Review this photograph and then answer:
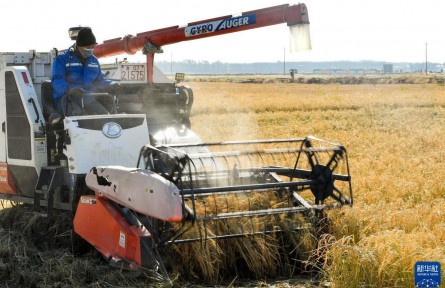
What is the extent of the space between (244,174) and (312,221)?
41.6 inches

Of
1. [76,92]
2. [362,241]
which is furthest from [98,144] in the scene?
[362,241]

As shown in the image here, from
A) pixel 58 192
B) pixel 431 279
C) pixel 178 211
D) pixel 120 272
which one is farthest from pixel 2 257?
pixel 431 279

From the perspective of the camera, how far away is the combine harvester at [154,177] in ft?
19.6

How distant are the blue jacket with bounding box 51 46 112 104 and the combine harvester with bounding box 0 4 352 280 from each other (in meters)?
0.26

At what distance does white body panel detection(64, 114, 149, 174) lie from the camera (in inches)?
274

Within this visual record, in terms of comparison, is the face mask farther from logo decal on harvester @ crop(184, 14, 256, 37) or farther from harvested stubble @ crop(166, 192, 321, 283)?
harvested stubble @ crop(166, 192, 321, 283)

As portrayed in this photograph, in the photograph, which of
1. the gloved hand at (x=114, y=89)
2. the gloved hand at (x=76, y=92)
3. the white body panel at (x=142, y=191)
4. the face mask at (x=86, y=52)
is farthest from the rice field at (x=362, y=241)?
the face mask at (x=86, y=52)

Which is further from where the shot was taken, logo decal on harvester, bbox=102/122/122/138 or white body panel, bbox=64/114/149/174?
logo decal on harvester, bbox=102/122/122/138

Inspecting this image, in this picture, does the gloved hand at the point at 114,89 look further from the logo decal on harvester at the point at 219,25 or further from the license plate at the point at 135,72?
the license plate at the point at 135,72

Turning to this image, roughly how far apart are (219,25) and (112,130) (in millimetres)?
1813

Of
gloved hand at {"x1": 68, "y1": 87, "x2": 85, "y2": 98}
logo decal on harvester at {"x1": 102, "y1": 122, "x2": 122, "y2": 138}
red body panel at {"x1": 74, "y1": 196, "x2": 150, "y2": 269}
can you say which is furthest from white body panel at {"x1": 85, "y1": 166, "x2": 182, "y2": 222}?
gloved hand at {"x1": 68, "y1": 87, "x2": 85, "y2": 98}

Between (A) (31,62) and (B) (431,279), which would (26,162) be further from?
(B) (431,279)

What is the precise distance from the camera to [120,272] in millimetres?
5992

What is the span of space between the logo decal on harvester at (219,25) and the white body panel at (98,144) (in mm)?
1518
